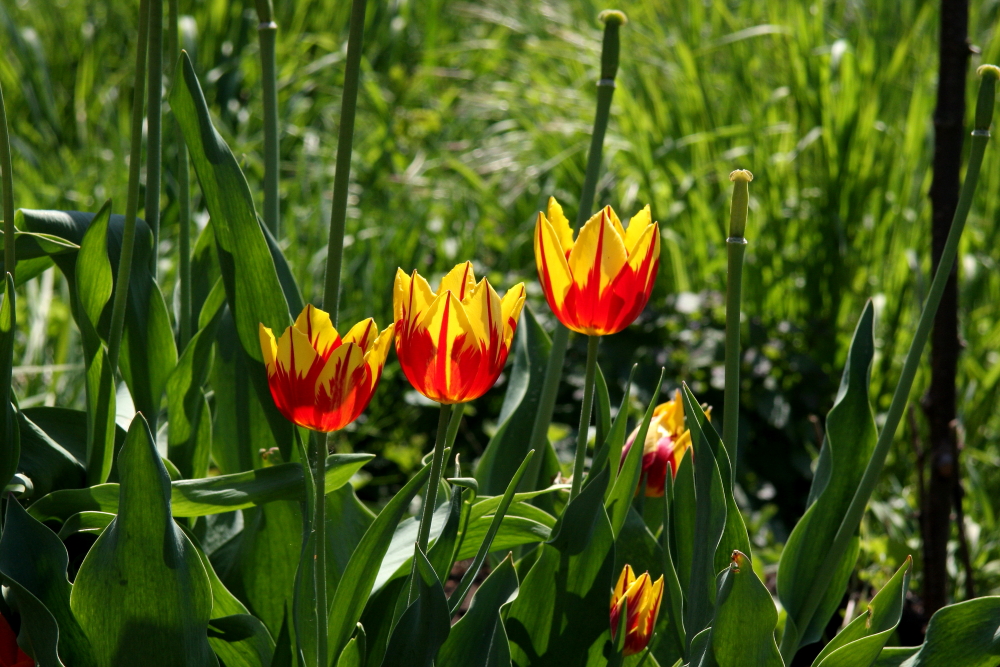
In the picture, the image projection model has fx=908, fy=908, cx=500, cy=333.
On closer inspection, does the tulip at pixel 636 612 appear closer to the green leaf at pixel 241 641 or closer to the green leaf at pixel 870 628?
the green leaf at pixel 870 628

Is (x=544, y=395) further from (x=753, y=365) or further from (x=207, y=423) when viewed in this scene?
(x=753, y=365)

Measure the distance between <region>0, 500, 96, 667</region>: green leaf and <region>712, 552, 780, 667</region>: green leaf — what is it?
497mm

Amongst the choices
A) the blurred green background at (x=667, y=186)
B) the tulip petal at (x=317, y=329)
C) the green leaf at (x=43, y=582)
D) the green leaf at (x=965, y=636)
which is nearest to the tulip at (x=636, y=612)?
the green leaf at (x=965, y=636)

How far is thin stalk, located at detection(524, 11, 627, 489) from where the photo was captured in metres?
0.83

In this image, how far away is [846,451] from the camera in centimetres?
91

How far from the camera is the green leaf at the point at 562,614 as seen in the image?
0.82 m

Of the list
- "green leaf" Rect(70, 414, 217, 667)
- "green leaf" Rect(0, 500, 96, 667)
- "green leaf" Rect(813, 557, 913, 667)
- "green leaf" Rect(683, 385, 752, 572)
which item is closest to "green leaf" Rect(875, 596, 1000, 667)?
"green leaf" Rect(813, 557, 913, 667)

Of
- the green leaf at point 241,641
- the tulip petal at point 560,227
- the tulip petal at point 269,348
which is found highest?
the tulip petal at point 560,227

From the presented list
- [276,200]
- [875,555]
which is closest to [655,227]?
[276,200]

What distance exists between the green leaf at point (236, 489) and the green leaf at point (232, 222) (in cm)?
13

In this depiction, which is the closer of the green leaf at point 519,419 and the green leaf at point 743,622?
the green leaf at point 743,622

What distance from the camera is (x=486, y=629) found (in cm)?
73

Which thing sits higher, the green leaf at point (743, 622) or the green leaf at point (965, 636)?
the green leaf at point (743, 622)

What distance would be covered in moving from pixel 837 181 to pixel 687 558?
1922mm
